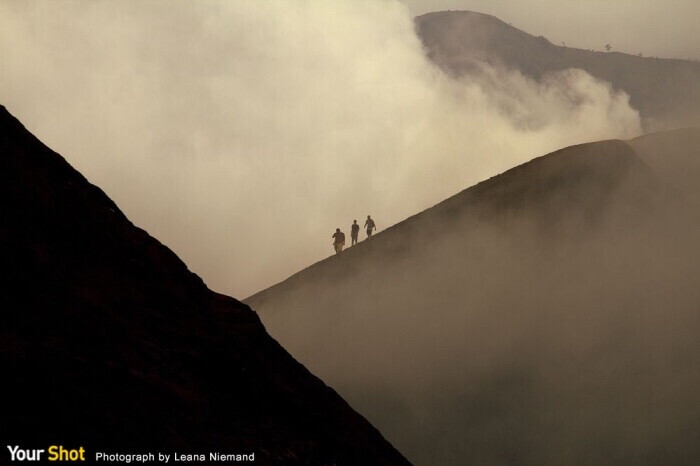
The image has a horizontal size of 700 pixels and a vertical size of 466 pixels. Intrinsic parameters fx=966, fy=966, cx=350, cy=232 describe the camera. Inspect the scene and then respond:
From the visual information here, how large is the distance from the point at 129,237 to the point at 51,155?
1792 mm

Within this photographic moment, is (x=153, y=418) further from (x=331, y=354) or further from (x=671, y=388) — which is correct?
(x=331, y=354)

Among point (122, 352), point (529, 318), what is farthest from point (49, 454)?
point (529, 318)

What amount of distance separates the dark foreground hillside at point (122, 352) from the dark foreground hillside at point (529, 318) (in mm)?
22743

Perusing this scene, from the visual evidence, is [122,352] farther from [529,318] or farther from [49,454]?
[529,318]

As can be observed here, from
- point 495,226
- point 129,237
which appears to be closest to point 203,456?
point 129,237

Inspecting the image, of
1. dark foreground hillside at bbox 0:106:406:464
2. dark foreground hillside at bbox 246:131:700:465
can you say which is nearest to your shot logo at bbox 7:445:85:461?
dark foreground hillside at bbox 0:106:406:464

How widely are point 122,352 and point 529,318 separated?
35.9m

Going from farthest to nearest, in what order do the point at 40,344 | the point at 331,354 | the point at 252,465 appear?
the point at 331,354, the point at 252,465, the point at 40,344

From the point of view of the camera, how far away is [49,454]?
9406 mm

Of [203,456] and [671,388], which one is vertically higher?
[671,388]

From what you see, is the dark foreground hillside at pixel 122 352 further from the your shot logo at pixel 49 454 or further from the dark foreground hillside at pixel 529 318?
the dark foreground hillside at pixel 529 318

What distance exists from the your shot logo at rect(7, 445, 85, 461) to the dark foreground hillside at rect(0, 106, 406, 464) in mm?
117

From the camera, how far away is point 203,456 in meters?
10.9

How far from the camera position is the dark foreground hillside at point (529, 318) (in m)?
37.4
